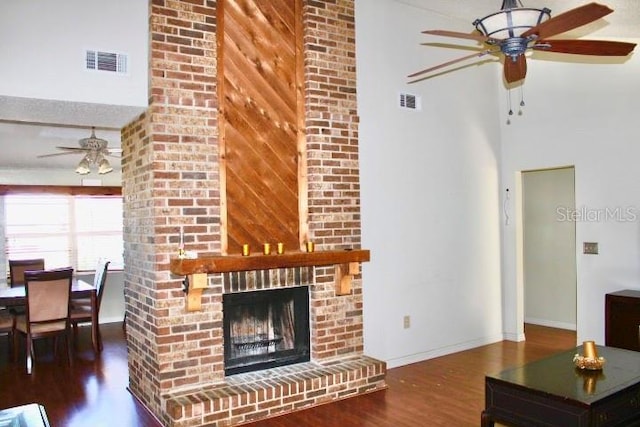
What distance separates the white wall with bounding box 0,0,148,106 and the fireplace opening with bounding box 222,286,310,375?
68.1 inches

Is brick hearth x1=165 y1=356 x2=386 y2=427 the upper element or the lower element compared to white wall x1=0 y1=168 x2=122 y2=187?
lower

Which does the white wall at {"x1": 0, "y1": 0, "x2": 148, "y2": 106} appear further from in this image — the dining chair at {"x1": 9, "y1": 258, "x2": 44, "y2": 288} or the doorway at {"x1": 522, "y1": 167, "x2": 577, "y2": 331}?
the doorway at {"x1": 522, "y1": 167, "x2": 577, "y2": 331}

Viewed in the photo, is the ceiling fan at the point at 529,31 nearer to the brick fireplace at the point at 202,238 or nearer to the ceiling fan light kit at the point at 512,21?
the ceiling fan light kit at the point at 512,21

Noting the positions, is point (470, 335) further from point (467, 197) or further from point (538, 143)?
point (538, 143)

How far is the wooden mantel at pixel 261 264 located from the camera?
139 inches

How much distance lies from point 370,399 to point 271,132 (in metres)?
2.29

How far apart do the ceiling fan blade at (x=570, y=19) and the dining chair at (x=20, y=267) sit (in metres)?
6.82

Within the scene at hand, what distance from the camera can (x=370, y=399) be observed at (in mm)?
4125

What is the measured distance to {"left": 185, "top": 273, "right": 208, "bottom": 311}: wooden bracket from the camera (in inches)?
140

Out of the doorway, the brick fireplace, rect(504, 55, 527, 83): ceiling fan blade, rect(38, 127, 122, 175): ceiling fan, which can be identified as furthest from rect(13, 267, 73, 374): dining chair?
the doorway

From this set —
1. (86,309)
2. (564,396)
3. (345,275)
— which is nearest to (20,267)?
(86,309)

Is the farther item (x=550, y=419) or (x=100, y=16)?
(x=100, y=16)

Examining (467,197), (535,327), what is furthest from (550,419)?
(535,327)

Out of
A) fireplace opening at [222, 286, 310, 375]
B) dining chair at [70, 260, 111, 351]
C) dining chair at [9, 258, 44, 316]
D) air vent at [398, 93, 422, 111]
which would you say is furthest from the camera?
dining chair at [9, 258, 44, 316]
